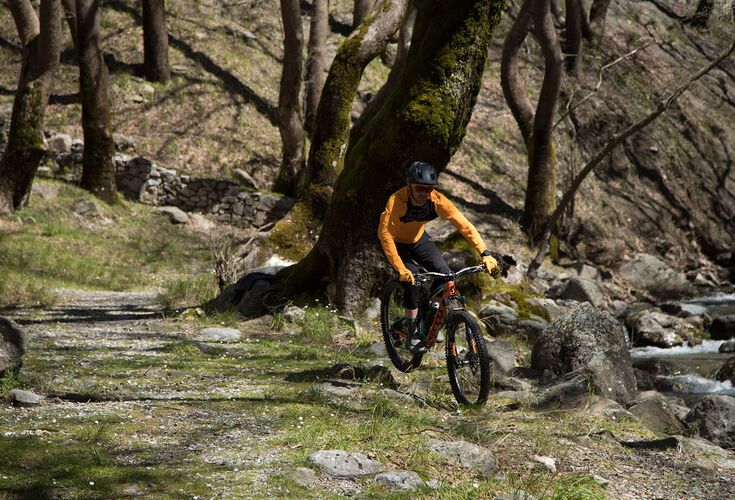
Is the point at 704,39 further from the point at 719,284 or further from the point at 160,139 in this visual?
the point at 160,139

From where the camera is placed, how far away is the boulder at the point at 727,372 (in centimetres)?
1207

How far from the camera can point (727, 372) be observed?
12.2 meters

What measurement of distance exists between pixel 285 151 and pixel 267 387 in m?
14.9

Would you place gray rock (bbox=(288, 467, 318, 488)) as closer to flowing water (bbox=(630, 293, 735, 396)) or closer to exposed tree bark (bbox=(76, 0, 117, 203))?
flowing water (bbox=(630, 293, 735, 396))

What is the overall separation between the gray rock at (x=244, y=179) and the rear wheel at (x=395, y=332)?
14.7 m

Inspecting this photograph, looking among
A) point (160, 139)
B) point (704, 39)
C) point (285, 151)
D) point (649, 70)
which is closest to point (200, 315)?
point (285, 151)

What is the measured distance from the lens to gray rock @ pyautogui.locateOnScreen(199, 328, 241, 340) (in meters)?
10.2

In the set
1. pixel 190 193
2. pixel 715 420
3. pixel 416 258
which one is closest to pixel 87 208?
pixel 190 193

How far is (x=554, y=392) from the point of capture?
25.3ft

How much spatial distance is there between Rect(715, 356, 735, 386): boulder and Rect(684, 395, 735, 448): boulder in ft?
14.2

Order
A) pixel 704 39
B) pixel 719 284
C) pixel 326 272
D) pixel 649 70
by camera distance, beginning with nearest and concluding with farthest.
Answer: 1. pixel 326 272
2. pixel 719 284
3. pixel 649 70
4. pixel 704 39

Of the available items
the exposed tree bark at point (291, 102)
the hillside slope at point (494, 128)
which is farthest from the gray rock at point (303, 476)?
the hillside slope at point (494, 128)

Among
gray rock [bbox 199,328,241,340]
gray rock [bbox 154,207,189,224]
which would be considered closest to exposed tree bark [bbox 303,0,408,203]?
gray rock [bbox 199,328,241,340]

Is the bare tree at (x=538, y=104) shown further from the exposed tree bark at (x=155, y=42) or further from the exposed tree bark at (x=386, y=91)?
the exposed tree bark at (x=155, y=42)
